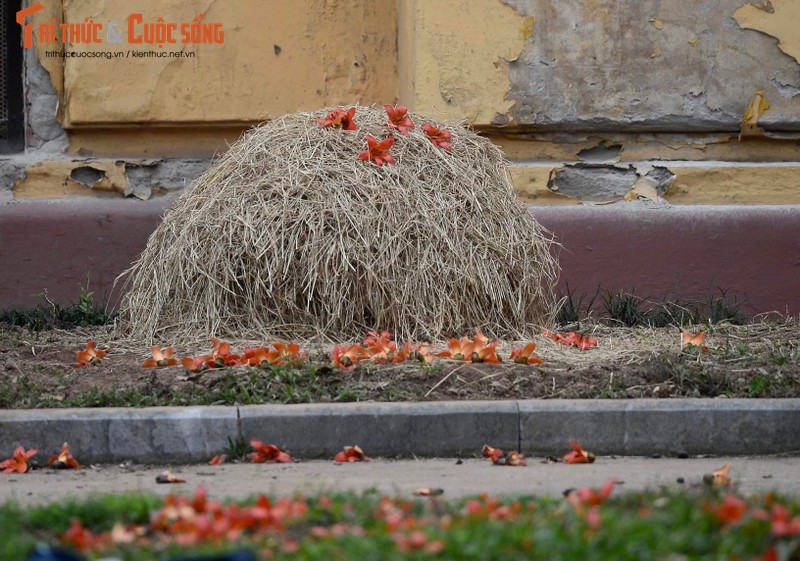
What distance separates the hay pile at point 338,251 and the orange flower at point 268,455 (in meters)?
1.43

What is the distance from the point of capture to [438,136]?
6.29m

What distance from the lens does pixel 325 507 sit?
3057mm

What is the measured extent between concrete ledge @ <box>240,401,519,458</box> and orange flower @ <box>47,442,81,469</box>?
656 millimetres

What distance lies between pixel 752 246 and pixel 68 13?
486cm

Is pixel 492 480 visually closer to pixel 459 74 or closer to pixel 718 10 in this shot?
pixel 459 74

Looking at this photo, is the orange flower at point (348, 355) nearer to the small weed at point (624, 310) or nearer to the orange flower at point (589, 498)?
the orange flower at point (589, 498)

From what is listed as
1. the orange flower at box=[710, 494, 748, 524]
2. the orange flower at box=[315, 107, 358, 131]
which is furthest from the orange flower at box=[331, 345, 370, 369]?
the orange flower at box=[710, 494, 748, 524]

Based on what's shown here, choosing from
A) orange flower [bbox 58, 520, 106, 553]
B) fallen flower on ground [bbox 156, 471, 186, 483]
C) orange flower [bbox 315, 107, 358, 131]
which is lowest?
fallen flower on ground [bbox 156, 471, 186, 483]

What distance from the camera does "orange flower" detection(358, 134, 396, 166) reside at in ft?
19.7

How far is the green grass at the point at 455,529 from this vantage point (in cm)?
256

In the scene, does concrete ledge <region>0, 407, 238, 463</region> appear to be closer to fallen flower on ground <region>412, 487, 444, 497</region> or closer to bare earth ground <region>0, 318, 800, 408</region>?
bare earth ground <region>0, 318, 800, 408</region>

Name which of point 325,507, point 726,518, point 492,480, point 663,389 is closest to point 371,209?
point 663,389

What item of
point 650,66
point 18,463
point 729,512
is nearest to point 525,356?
point 18,463

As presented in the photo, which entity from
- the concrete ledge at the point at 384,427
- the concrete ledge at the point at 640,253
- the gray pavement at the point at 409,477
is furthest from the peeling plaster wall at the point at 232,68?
the gray pavement at the point at 409,477
